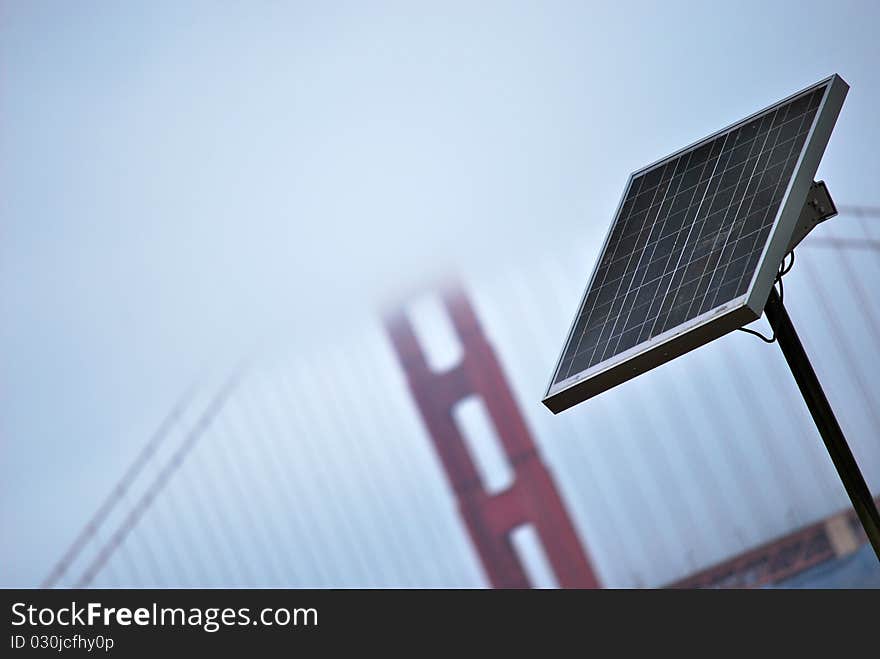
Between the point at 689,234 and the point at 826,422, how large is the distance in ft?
1.24

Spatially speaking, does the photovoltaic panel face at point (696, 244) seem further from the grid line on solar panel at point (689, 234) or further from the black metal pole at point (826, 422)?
the black metal pole at point (826, 422)

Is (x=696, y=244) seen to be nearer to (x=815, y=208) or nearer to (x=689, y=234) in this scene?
(x=689, y=234)

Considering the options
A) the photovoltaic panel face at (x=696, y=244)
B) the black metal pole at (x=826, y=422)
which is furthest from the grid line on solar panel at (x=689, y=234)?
the black metal pole at (x=826, y=422)

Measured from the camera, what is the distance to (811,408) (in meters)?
1.79

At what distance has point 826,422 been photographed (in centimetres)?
176

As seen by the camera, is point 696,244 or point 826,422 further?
point 696,244

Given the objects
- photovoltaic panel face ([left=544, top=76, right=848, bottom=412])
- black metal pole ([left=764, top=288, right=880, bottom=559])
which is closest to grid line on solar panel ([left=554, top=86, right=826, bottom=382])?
photovoltaic panel face ([left=544, top=76, right=848, bottom=412])

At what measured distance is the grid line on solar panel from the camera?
1.65m

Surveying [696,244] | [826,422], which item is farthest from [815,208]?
[826,422]

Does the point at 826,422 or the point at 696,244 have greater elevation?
the point at 696,244
